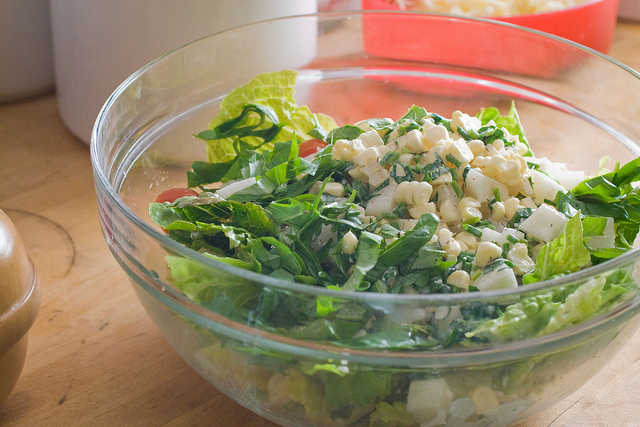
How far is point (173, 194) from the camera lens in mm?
1105

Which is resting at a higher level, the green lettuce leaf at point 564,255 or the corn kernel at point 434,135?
the corn kernel at point 434,135

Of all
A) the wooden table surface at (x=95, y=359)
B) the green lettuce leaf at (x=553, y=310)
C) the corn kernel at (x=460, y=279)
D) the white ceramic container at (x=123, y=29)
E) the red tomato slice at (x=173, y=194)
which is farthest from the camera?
the white ceramic container at (x=123, y=29)

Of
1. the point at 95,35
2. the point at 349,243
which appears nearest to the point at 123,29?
the point at 95,35

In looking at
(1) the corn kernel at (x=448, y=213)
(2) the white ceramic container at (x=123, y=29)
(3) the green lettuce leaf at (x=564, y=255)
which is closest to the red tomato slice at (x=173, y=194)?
(2) the white ceramic container at (x=123, y=29)

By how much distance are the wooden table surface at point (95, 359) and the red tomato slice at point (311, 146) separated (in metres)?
0.36

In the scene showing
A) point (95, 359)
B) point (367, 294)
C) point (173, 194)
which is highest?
point (367, 294)

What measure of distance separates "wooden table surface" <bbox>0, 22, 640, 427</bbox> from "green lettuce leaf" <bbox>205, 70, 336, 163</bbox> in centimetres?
28

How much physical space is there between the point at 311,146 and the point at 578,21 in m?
0.80

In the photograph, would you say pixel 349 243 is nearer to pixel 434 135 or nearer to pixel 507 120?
pixel 434 135

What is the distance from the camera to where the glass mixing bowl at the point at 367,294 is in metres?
0.67

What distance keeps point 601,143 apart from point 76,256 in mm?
918

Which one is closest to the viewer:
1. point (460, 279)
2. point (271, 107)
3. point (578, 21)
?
point (460, 279)

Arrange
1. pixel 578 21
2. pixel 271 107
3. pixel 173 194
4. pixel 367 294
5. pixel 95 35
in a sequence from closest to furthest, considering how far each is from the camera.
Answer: pixel 367 294
pixel 173 194
pixel 271 107
pixel 95 35
pixel 578 21

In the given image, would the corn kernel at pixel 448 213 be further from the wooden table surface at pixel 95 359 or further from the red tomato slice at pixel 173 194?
the red tomato slice at pixel 173 194
